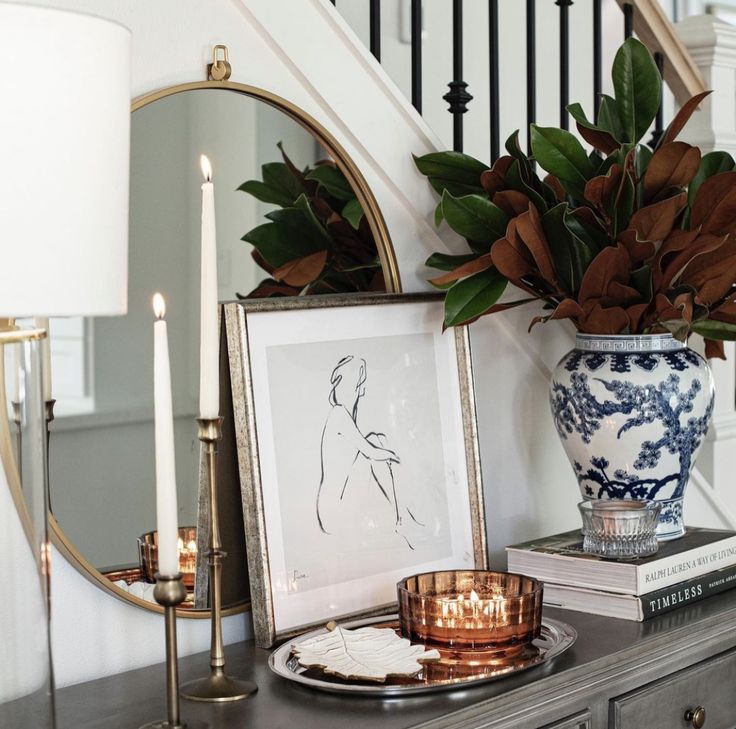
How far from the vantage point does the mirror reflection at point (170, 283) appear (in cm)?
122

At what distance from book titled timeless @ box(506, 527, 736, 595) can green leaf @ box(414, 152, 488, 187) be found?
0.53m

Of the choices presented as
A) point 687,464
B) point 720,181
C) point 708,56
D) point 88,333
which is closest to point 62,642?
point 88,333

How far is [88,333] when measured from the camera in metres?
1.23

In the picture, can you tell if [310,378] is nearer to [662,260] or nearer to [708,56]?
[662,260]

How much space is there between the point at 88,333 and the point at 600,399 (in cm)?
72

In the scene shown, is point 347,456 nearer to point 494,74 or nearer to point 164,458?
point 164,458

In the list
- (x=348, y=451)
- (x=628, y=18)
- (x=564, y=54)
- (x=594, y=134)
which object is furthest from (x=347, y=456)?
(x=628, y=18)

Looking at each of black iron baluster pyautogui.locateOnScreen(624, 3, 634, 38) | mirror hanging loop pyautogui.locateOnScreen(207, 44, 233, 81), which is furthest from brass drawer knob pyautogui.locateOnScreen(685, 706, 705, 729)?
black iron baluster pyautogui.locateOnScreen(624, 3, 634, 38)

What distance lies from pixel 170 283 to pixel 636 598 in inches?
27.2

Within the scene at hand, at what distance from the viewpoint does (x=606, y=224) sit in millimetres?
1534

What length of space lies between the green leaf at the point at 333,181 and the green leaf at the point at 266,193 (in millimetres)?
54

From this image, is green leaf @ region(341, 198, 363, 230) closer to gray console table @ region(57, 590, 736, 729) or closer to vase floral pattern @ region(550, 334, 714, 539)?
vase floral pattern @ region(550, 334, 714, 539)

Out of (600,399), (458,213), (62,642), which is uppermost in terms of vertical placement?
(458,213)

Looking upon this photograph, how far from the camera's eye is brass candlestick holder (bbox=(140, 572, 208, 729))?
1019 millimetres
